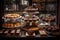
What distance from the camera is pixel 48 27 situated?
1.33 m

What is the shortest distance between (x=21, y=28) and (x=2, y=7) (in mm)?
293

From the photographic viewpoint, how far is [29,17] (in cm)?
136

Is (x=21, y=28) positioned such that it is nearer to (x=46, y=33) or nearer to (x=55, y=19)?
(x=46, y=33)

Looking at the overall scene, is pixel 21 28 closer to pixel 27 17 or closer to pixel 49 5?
pixel 27 17

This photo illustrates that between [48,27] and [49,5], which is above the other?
[49,5]

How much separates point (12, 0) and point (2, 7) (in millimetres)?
126

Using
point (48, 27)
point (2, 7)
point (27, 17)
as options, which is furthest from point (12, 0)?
point (48, 27)

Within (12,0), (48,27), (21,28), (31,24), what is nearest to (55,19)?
(48,27)

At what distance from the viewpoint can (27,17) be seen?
1.35 metres

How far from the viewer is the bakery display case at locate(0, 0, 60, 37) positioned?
1331 millimetres

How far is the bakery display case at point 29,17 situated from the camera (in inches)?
52.4

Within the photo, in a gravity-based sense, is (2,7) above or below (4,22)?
above

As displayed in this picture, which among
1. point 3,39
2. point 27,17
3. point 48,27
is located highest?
point 27,17

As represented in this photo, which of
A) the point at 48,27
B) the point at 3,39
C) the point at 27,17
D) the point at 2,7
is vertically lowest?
the point at 3,39
